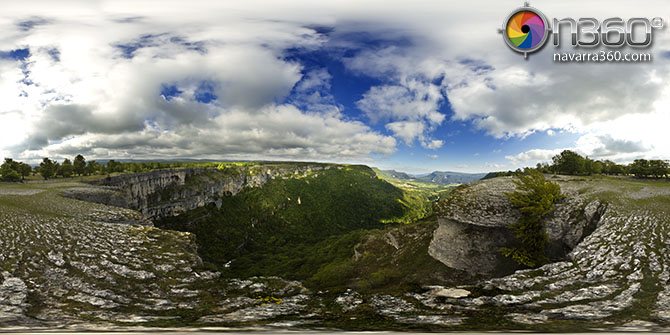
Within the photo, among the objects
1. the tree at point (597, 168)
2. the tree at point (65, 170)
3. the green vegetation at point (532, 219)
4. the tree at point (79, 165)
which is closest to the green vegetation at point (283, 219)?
the tree at point (79, 165)

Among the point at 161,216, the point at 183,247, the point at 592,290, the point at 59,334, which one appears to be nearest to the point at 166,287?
the point at 183,247

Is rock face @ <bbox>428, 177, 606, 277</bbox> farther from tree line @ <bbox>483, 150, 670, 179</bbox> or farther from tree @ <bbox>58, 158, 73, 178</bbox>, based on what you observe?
tree @ <bbox>58, 158, 73, 178</bbox>

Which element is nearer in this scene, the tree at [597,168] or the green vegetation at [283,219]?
the tree at [597,168]

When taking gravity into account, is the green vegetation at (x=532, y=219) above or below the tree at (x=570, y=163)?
below

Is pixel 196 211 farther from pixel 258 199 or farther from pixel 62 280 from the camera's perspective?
pixel 62 280

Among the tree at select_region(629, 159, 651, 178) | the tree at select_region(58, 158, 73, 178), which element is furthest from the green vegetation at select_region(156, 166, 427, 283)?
the tree at select_region(629, 159, 651, 178)

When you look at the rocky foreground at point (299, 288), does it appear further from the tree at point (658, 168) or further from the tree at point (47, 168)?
the tree at point (47, 168)

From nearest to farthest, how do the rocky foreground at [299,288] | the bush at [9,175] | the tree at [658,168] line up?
1. the rocky foreground at [299,288]
2. the tree at [658,168]
3. the bush at [9,175]
